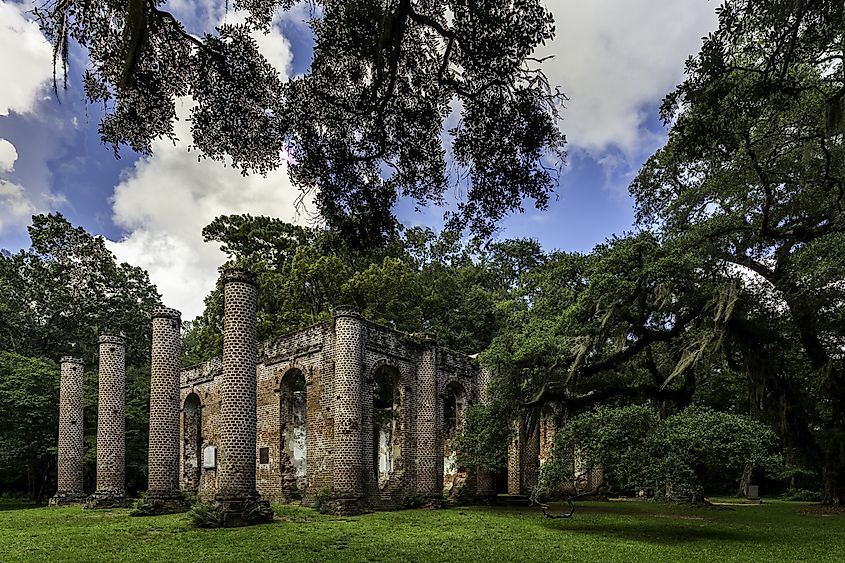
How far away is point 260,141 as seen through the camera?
7.66m

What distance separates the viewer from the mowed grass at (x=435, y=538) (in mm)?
9820

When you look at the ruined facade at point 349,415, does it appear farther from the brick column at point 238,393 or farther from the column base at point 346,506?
the brick column at point 238,393

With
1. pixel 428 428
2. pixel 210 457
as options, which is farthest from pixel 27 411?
pixel 428 428

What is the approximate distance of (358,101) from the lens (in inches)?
294

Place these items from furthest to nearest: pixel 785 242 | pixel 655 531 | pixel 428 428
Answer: pixel 428 428, pixel 785 242, pixel 655 531

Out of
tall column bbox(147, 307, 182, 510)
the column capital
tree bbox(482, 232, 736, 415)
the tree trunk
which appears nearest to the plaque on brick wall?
tall column bbox(147, 307, 182, 510)

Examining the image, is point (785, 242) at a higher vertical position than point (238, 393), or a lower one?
higher

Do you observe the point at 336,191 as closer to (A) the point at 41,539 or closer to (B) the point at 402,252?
(A) the point at 41,539

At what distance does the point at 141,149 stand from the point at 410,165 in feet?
10.5

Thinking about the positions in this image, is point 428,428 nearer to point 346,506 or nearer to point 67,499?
point 346,506

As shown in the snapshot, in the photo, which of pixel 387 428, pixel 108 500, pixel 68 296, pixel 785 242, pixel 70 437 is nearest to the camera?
pixel 785 242

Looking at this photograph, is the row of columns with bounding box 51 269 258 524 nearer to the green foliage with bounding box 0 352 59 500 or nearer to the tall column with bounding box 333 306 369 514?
the green foliage with bounding box 0 352 59 500

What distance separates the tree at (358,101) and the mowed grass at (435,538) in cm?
550

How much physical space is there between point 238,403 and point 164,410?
523cm
